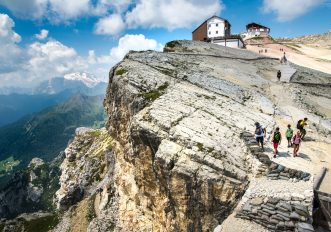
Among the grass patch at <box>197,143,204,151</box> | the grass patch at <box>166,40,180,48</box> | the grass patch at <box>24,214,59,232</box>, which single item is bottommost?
the grass patch at <box>24,214,59,232</box>

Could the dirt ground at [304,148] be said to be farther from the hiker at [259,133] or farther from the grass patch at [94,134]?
Result: the grass patch at [94,134]

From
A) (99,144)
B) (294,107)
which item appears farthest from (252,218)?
(99,144)

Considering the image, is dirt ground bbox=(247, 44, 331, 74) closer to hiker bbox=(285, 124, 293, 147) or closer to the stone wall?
hiker bbox=(285, 124, 293, 147)

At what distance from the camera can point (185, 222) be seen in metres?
34.9

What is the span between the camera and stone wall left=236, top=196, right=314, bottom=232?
24.0 m

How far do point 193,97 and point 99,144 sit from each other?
106664mm

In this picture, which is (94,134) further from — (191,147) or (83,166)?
(191,147)

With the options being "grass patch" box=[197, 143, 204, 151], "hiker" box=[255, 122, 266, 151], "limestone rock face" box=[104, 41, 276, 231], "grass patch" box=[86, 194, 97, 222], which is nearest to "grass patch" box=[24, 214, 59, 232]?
"grass patch" box=[86, 194, 97, 222]

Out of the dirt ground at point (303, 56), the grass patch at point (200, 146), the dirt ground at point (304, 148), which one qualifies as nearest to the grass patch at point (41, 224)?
the grass patch at point (200, 146)

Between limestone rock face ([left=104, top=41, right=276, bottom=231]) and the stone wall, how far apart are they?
3648mm

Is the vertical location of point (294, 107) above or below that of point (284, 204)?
above

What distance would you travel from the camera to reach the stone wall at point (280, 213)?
23953 mm

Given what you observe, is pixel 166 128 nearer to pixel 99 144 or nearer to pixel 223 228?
pixel 223 228

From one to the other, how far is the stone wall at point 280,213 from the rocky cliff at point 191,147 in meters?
0.08
